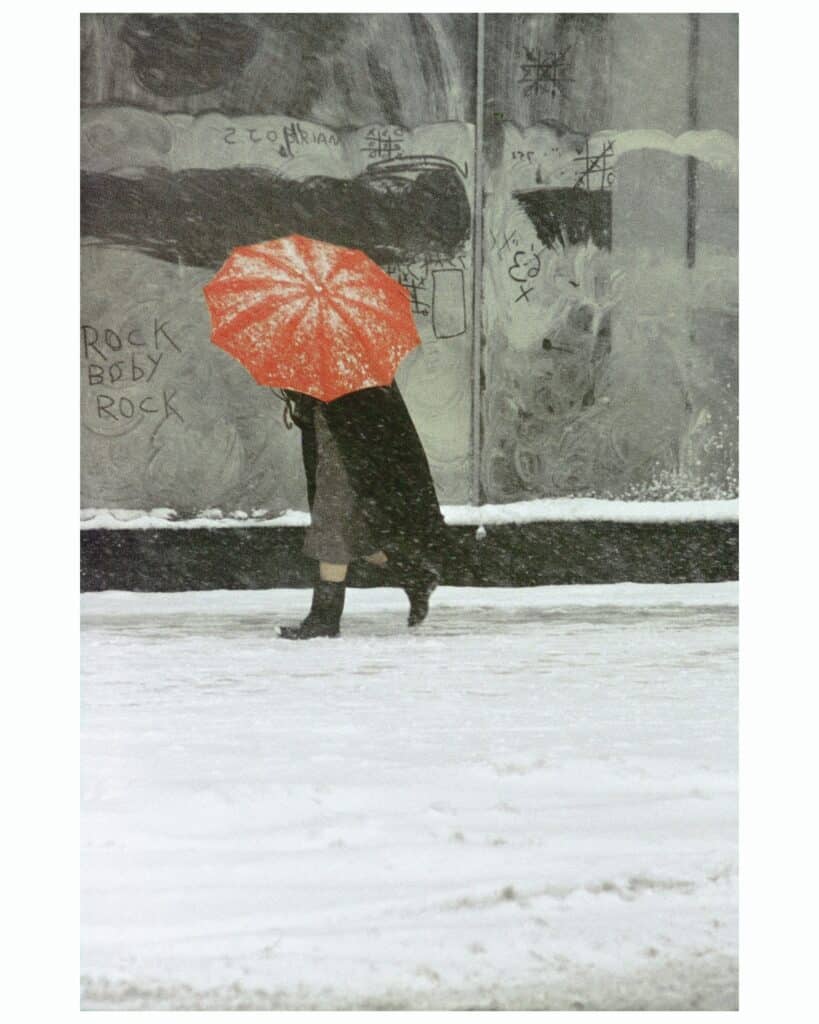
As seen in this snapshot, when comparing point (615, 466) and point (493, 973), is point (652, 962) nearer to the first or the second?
point (493, 973)

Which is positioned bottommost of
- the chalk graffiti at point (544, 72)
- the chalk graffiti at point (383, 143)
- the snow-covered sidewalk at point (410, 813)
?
the snow-covered sidewalk at point (410, 813)

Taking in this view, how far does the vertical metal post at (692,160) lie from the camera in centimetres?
459

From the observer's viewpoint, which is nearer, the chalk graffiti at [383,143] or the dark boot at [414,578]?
the chalk graffiti at [383,143]

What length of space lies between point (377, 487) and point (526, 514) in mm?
600

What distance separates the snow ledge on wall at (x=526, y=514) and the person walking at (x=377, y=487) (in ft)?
0.36

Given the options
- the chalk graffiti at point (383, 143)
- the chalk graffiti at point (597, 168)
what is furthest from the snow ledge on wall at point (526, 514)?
the chalk graffiti at point (383, 143)

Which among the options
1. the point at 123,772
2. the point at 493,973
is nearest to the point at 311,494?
the point at 123,772

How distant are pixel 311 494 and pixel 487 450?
713mm

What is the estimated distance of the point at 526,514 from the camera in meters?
4.88

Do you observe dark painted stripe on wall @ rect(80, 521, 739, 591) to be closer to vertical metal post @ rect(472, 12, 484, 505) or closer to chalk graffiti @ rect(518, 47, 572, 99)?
vertical metal post @ rect(472, 12, 484, 505)

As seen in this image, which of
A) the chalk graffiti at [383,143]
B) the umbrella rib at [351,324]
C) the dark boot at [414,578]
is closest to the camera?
the umbrella rib at [351,324]

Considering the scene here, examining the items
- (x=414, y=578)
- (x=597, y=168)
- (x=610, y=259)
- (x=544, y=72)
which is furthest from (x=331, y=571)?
(x=544, y=72)

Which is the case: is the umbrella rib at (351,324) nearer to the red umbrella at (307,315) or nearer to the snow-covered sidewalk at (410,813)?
the red umbrella at (307,315)

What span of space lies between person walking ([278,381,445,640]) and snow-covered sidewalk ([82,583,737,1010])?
20 cm
